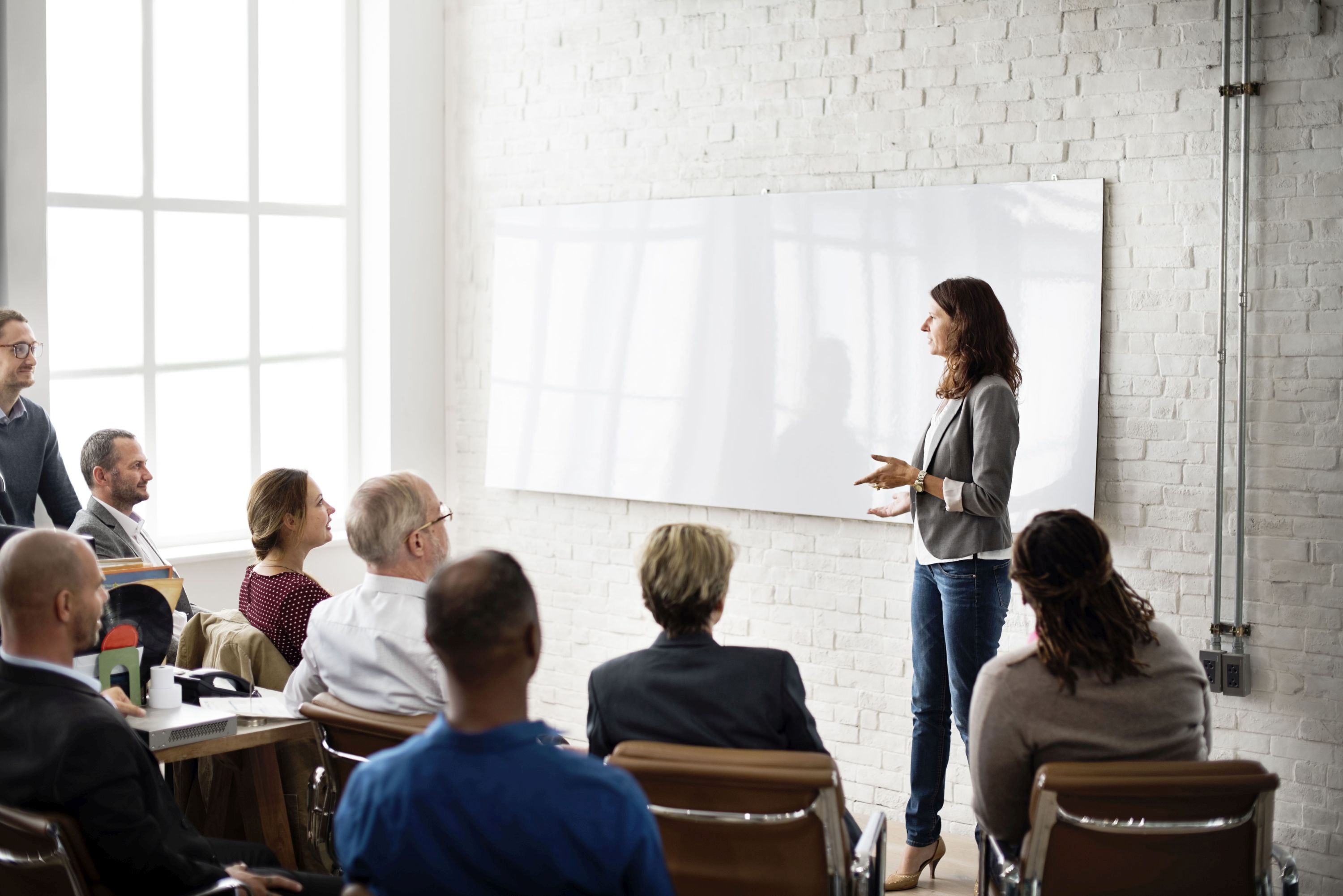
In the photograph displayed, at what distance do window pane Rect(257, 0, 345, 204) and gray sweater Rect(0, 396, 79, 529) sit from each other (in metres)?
1.71

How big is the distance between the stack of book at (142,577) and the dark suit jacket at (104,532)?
1.05 meters

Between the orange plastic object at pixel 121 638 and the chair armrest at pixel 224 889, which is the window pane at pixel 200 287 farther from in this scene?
the chair armrest at pixel 224 889

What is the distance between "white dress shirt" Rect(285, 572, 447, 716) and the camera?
272cm

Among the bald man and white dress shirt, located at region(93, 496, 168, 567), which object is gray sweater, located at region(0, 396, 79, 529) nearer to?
white dress shirt, located at region(93, 496, 168, 567)

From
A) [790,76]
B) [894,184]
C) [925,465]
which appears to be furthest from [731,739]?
[790,76]

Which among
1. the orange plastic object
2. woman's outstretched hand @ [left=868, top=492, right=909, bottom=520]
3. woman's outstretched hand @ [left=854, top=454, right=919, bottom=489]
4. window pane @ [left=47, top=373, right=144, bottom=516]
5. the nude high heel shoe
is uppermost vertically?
window pane @ [left=47, top=373, right=144, bottom=516]

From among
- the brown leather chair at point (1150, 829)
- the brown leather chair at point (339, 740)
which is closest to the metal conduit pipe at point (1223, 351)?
the brown leather chair at point (1150, 829)

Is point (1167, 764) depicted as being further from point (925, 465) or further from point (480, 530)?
point (480, 530)

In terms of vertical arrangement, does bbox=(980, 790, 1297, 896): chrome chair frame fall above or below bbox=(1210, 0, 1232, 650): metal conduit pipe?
below

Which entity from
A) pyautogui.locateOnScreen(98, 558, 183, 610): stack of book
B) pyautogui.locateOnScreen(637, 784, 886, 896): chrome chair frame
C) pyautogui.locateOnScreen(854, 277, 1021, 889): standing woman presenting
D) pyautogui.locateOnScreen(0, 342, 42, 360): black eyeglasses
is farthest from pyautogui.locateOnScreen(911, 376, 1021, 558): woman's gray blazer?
pyautogui.locateOnScreen(0, 342, 42, 360): black eyeglasses

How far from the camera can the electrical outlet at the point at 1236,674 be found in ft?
12.5

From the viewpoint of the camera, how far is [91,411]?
5.08 m

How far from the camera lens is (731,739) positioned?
230cm

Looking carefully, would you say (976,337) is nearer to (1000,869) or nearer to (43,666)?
(1000,869)
